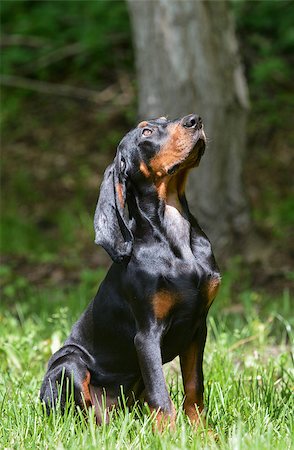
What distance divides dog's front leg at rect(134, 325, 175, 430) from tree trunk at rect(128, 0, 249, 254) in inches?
154

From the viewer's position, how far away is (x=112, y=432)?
3762 millimetres

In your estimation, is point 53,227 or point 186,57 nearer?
point 186,57

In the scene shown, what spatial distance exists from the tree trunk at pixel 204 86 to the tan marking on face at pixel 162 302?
3845mm

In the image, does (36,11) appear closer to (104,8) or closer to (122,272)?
(104,8)

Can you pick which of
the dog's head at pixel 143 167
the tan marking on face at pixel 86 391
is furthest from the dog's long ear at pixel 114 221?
the tan marking on face at pixel 86 391

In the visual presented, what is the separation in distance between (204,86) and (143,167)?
3858 millimetres

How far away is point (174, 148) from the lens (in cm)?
398

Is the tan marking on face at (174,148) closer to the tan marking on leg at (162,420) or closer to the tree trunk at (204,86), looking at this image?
the tan marking on leg at (162,420)

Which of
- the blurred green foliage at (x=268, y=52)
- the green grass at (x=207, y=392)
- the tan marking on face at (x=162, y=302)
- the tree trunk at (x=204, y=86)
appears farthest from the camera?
the blurred green foliage at (x=268, y=52)

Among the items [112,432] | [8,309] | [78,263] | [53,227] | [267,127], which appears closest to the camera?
[112,432]

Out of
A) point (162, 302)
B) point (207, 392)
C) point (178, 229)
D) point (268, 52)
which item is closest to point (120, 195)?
point (178, 229)

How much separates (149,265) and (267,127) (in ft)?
25.9

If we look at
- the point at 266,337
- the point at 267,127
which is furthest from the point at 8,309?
the point at 267,127

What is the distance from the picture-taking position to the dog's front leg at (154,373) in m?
3.89
